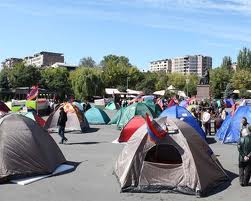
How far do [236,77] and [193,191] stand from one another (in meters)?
85.1

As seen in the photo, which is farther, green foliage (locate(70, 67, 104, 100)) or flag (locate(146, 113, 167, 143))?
green foliage (locate(70, 67, 104, 100))

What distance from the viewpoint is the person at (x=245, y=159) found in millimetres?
10812

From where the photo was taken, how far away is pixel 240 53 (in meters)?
101

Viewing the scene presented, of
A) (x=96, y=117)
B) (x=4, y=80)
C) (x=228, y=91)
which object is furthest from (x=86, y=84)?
(x=96, y=117)

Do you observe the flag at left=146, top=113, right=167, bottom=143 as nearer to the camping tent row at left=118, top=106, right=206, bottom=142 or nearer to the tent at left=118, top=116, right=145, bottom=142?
the camping tent row at left=118, top=106, right=206, bottom=142

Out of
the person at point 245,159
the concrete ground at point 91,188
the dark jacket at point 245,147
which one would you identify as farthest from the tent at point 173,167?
the dark jacket at point 245,147

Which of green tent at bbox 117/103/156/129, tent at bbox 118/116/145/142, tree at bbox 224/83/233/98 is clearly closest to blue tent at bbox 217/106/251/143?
tent at bbox 118/116/145/142

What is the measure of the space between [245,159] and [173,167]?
6.09ft

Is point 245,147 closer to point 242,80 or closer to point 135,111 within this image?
point 135,111

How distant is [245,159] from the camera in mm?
10812

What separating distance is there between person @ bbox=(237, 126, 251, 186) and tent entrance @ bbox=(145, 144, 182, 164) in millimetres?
1607

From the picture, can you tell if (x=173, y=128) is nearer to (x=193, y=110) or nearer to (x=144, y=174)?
(x=144, y=174)

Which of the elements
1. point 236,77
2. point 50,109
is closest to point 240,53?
point 236,77

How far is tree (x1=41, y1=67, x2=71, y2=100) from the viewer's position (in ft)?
306
